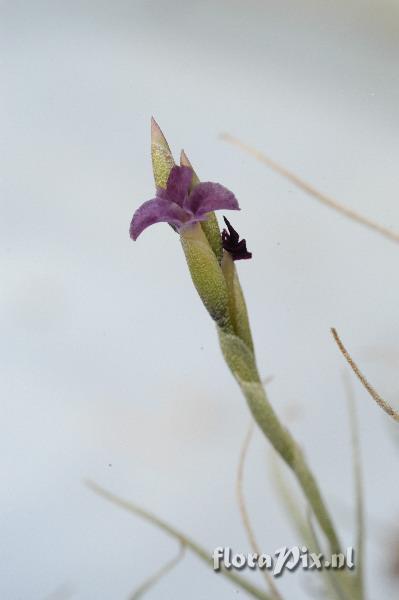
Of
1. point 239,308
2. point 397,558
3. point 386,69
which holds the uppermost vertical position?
point 386,69

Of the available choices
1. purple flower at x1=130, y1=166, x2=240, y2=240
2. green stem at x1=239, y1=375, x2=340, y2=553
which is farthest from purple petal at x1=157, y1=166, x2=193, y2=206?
green stem at x1=239, y1=375, x2=340, y2=553

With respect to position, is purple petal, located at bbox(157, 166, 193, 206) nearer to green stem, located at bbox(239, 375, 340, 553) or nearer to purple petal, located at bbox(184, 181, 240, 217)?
purple petal, located at bbox(184, 181, 240, 217)

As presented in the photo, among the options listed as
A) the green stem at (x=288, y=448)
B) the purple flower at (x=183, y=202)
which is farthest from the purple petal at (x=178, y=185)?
the green stem at (x=288, y=448)

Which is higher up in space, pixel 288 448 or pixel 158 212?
pixel 158 212

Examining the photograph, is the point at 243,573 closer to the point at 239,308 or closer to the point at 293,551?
the point at 293,551

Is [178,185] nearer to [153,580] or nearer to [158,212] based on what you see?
[158,212]

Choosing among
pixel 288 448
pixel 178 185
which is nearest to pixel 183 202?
pixel 178 185

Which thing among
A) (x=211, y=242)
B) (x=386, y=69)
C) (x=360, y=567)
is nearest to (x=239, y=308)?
(x=211, y=242)

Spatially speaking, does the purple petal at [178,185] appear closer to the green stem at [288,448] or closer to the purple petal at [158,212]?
the purple petal at [158,212]
